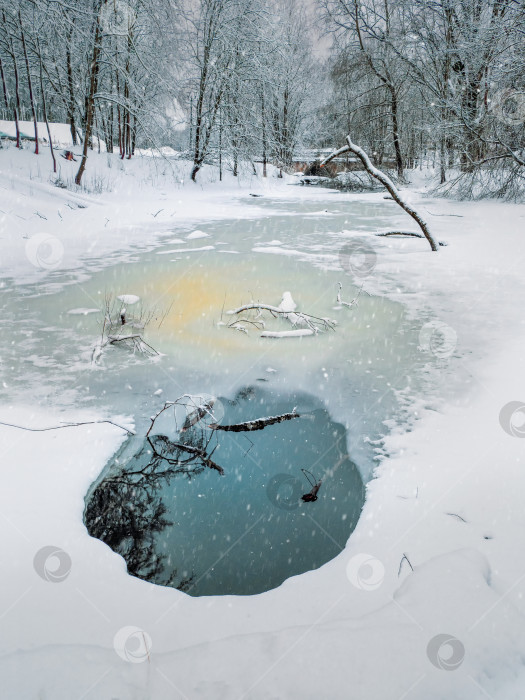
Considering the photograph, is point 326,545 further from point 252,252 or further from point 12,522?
point 252,252

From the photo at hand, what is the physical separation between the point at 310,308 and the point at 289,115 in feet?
115
